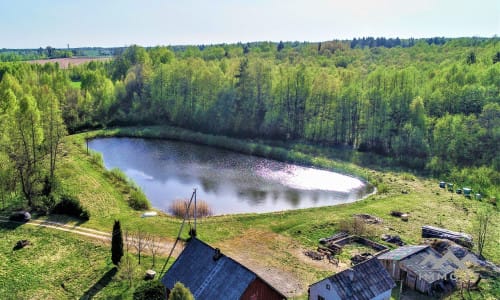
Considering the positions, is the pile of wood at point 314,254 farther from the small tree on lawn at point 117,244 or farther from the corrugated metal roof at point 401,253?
the small tree on lawn at point 117,244

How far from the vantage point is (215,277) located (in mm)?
19328

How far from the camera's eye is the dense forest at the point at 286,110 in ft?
122

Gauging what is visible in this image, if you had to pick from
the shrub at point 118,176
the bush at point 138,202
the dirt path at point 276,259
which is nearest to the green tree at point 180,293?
the dirt path at point 276,259

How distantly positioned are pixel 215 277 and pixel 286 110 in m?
48.7

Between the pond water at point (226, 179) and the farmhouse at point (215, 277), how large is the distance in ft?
56.5

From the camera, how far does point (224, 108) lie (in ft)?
224

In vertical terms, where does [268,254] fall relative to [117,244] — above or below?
below

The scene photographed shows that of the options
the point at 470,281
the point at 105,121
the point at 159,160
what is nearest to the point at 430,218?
the point at 470,281

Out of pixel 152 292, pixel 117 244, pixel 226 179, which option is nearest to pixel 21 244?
pixel 117 244

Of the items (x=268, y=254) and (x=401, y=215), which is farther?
(x=401, y=215)

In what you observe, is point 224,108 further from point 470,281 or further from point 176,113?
point 470,281

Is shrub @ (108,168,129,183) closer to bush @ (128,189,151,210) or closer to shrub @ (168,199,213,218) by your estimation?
bush @ (128,189,151,210)

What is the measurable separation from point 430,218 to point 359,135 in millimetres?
28473

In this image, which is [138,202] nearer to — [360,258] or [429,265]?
[360,258]
